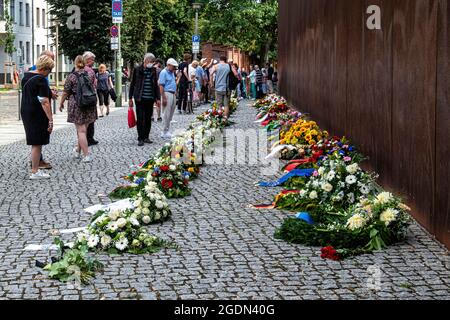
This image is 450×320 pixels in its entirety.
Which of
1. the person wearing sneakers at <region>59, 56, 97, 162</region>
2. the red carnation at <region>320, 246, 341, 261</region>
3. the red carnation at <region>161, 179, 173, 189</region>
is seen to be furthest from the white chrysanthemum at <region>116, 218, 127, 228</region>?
the person wearing sneakers at <region>59, 56, 97, 162</region>

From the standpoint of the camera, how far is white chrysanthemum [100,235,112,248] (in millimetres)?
7737

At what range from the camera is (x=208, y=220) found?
30.8 feet

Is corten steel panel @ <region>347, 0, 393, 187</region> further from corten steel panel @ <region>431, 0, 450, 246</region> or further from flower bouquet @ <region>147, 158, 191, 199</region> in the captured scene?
flower bouquet @ <region>147, 158, 191, 199</region>

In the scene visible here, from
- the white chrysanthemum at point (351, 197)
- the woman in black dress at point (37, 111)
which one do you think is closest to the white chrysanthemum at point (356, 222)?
the white chrysanthemum at point (351, 197)

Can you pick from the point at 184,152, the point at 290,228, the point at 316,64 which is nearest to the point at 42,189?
the point at 184,152

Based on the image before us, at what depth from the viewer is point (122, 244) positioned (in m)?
7.73

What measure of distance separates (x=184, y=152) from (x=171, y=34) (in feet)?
240

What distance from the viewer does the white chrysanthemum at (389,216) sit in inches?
315

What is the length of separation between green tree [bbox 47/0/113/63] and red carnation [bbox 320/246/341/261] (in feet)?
154

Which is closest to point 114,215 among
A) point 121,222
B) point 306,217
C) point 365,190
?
point 121,222

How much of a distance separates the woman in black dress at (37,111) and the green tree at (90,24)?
134 ft

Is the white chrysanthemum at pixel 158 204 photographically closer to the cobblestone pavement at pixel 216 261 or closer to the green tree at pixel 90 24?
the cobblestone pavement at pixel 216 261

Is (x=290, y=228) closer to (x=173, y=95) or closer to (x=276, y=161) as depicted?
(x=276, y=161)

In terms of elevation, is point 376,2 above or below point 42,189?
above
